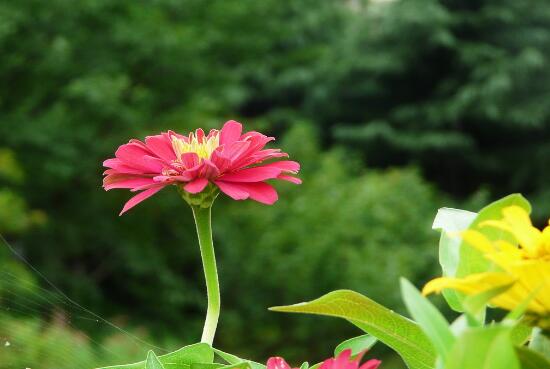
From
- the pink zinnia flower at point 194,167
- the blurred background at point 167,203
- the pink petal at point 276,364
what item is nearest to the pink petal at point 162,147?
the pink zinnia flower at point 194,167

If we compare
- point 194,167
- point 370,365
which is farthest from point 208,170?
point 370,365

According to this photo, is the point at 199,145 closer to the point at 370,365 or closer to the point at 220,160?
the point at 220,160

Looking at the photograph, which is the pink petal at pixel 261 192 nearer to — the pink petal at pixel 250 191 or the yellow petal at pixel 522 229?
the pink petal at pixel 250 191

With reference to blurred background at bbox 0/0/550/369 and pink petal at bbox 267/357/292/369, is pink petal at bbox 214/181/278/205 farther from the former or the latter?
blurred background at bbox 0/0/550/369

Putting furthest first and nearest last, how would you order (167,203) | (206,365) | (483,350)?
(167,203) < (206,365) < (483,350)

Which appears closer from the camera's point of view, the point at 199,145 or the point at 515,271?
the point at 515,271

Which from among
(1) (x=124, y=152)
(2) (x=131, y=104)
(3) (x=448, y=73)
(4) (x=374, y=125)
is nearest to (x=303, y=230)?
(2) (x=131, y=104)
